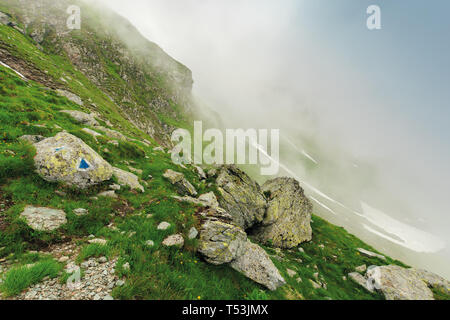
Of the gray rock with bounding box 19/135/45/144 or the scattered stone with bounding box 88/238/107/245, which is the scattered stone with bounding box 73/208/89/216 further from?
the gray rock with bounding box 19/135/45/144

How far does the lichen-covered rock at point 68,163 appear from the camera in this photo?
877 centimetres

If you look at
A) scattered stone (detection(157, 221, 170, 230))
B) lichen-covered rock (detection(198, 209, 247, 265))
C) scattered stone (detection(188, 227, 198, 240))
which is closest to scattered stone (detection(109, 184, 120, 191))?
scattered stone (detection(157, 221, 170, 230))

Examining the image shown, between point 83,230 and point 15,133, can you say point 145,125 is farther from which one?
point 83,230

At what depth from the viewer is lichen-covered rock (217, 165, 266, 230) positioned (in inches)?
670

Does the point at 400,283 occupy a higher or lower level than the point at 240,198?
lower

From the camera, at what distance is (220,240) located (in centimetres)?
831

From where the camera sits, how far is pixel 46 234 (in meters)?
6.28

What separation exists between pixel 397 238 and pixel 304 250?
262920mm

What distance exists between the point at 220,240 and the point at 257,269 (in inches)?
90.0

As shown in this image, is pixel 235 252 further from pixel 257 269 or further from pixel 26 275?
pixel 26 275

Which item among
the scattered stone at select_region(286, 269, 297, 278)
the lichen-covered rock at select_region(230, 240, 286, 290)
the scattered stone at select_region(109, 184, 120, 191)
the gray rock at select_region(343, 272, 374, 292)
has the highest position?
the scattered stone at select_region(109, 184, 120, 191)

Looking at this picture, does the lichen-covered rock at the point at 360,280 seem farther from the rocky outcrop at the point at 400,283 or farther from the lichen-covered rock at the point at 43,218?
the lichen-covered rock at the point at 43,218

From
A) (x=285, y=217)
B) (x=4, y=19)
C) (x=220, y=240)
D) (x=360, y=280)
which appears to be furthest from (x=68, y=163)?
(x=4, y=19)

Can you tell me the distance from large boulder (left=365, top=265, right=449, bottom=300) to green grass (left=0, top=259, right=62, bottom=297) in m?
19.3
